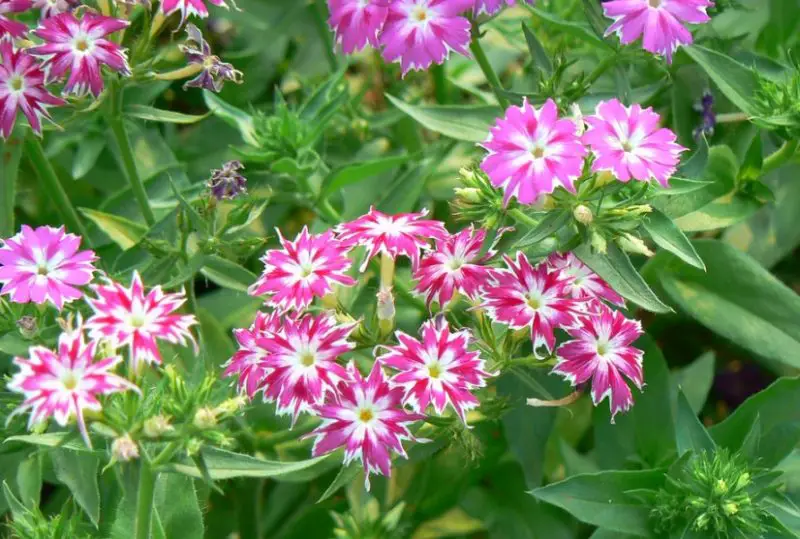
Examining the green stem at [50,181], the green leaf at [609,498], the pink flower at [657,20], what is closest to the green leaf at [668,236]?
the pink flower at [657,20]

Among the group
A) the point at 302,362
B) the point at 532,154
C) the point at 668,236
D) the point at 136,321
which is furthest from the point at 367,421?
the point at 668,236

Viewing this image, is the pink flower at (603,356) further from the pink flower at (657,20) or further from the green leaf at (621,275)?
the pink flower at (657,20)

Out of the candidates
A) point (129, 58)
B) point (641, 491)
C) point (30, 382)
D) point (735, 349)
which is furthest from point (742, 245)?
point (30, 382)

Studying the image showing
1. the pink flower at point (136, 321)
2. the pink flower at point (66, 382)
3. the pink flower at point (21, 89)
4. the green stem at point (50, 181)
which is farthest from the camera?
the green stem at point (50, 181)

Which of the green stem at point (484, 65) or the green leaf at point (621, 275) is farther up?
the green stem at point (484, 65)

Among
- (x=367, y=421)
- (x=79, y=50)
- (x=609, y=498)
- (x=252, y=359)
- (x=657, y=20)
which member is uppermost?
(x=79, y=50)

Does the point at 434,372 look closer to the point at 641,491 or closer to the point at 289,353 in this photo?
the point at 289,353

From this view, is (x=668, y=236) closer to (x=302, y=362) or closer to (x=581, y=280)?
(x=581, y=280)
